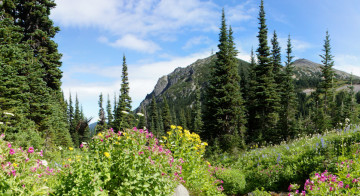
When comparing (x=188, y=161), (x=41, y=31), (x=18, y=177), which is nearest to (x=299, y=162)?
(x=188, y=161)

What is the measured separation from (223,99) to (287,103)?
11707mm

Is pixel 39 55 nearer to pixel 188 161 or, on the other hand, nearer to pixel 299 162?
pixel 188 161

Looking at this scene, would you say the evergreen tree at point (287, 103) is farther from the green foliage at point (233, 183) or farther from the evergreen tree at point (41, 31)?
the evergreen tree at point (41, 31)

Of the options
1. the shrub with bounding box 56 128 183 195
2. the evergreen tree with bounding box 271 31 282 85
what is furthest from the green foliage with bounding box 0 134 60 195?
the evergreen tree with bounding box 271 31 282 85

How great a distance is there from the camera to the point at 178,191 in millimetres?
4449

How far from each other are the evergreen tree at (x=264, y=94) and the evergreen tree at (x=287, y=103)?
37.8 inches

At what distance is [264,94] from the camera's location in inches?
982

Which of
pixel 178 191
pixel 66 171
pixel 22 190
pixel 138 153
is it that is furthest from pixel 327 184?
pixel 22 190

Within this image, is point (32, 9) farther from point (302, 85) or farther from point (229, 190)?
point (302, 85)

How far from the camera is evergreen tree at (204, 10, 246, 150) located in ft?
72.2

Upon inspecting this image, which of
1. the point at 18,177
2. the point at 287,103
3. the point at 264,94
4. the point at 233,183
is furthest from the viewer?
the point at 287,103

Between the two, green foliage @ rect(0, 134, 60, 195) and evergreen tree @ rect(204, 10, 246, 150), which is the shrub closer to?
green foliage @ rect(0, 134, 60, 195)

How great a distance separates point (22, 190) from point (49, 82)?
74.0 feet

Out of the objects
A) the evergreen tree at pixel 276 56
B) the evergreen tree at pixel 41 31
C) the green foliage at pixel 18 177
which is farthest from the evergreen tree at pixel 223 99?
the green foliage at pixel 18 177
